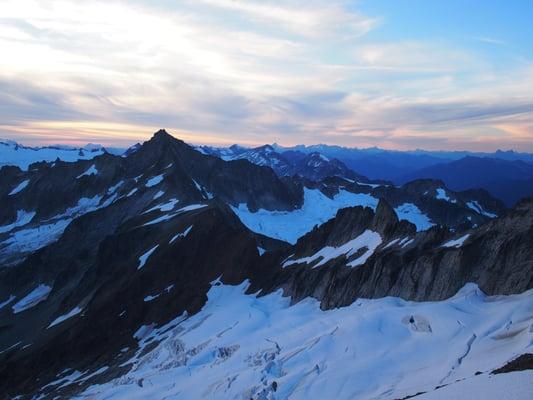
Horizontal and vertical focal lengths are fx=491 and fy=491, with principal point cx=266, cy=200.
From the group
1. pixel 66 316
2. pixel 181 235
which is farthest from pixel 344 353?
pixel 66 316

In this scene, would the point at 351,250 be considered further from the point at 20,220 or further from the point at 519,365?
the point at 20,220

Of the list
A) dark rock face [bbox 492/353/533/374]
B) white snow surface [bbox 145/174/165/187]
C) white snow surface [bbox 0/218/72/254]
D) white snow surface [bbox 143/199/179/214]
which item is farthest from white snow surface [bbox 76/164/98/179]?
dark rock face [bbox 492/353/533/374]

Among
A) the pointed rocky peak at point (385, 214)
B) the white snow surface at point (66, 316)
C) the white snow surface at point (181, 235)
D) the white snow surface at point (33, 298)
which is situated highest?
the pointed rocky peak at point (385, 214)

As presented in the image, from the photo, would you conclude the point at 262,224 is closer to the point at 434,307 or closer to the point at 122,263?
the point at 122,263

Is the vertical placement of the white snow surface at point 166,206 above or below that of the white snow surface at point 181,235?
above

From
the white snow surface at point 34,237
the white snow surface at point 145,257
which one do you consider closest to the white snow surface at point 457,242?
the white snow surface at point 145,257

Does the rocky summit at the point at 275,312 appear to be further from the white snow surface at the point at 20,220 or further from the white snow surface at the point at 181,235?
the white snow surface at the point at 20,220

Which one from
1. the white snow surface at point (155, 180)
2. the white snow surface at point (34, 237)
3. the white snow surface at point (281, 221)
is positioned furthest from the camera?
the white snow surface at point (281, 221)
